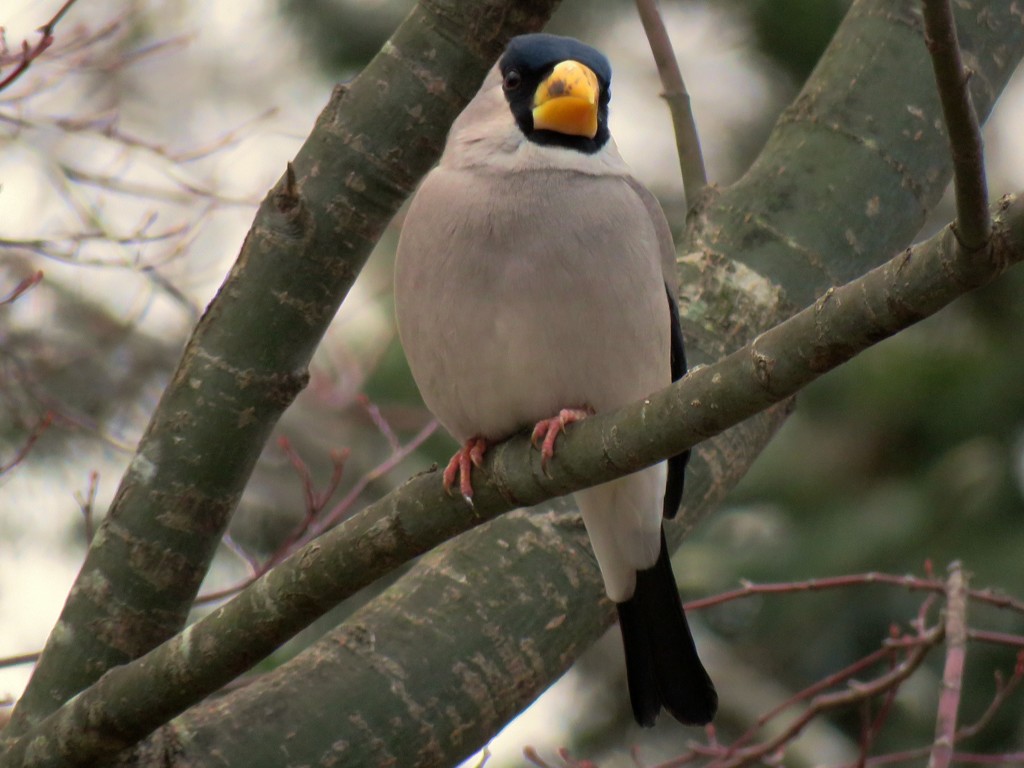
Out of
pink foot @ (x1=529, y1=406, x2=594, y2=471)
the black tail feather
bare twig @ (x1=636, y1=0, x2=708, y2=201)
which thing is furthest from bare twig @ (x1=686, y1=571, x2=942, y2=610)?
bare twig @ (x1=636, y1=0, x2=708, y2=201)

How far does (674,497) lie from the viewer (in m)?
3.21

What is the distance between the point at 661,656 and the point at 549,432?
1.07 metres

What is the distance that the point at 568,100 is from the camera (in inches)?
121

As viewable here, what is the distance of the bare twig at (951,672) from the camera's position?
244 cm

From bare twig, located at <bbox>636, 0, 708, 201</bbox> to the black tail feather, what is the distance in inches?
36.6

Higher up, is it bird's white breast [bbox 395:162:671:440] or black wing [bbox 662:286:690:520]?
bird's white breast [bbox 395:162:671:440]

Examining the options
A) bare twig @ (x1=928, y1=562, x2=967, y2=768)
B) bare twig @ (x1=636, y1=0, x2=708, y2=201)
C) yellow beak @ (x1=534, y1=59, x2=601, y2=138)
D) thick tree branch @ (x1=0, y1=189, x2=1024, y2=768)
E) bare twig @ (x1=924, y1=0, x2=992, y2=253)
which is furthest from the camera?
bare twig @ (x1=636, y1=0, x2=708, y2=201)

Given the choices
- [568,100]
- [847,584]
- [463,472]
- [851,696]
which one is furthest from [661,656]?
[568,100]

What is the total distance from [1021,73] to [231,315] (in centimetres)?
593

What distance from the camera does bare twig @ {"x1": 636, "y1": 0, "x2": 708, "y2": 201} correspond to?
3.53 m

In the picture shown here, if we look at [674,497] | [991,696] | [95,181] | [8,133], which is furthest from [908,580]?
[991,696]

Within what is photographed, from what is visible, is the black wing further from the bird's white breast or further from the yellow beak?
the yellow beak

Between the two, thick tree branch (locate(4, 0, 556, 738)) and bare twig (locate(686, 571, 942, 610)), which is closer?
thick tree branch (locate(4, 0, 556, 738))

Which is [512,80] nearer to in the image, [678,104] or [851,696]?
[678,104]
